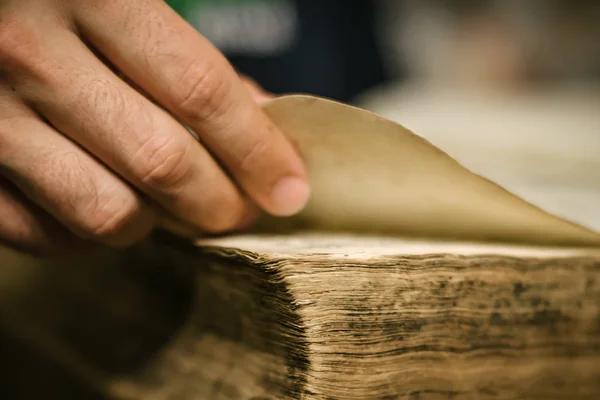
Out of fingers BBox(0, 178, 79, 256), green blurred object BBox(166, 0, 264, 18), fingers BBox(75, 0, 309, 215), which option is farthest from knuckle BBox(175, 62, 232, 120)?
green blurred object BBox(166, 0, 264, 18)

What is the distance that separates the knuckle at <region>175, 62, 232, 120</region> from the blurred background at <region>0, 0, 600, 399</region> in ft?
0.56

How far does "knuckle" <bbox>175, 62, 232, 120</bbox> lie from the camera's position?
337mm

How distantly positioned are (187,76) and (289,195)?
104 mm

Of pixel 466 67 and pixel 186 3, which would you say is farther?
pixel 466 67

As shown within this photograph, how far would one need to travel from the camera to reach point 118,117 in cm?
33

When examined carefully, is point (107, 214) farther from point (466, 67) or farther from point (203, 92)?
point (466, 67)

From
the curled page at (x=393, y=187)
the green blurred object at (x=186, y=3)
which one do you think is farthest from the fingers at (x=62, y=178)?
the green blurred object at (x=186, y=3)

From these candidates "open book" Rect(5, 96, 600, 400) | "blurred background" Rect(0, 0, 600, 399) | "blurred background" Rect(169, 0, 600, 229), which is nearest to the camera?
"open book" Rect(5, 96, 600, 400)

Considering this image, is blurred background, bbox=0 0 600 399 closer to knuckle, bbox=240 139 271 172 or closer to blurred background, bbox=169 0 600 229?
blurred background, bbox=169 0 600 229

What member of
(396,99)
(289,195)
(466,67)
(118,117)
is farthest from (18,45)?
(466,67)

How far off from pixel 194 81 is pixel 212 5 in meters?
0.74

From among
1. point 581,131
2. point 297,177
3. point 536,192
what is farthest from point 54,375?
point 581,131

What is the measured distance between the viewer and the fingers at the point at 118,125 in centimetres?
33

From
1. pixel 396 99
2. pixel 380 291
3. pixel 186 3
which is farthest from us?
pixel 396 99
